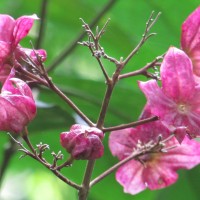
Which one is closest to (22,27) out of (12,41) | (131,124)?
(12,41)

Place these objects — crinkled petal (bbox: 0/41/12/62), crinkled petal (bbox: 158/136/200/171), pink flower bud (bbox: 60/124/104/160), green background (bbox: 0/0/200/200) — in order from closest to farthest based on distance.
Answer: pink flower bud (bbox: 60/124/104/160), crinkled petal (bbox: 0/41/12/62), crinkled petal (bbox: 158/136/200/171), green background (bbox: 0/0/200/200)

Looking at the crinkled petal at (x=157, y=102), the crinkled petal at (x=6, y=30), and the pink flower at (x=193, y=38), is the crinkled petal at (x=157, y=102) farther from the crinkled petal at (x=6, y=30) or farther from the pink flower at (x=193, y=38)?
the crinkled petal at (x=6, y=30)

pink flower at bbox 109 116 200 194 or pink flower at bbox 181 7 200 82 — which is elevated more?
pink flower at bbox 181 7 200 82

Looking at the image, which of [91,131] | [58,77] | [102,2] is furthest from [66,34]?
[91,131]

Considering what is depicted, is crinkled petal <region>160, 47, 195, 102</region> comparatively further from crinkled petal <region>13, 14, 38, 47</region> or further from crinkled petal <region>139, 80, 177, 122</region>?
crinkled petal <region>13, 14, 38, 47</region>

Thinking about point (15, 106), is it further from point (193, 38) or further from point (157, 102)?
point (193, 38)

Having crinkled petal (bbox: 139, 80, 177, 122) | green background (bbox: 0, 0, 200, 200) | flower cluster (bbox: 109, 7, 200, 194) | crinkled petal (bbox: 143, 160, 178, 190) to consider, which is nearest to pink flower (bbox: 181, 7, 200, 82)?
flower cluster (bbox: 109, 7, 200, 194)

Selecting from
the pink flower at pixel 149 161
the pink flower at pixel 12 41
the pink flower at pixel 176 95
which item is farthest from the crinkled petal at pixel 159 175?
the pink flower at pixel 12 41

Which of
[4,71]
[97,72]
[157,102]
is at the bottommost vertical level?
[97,72]
